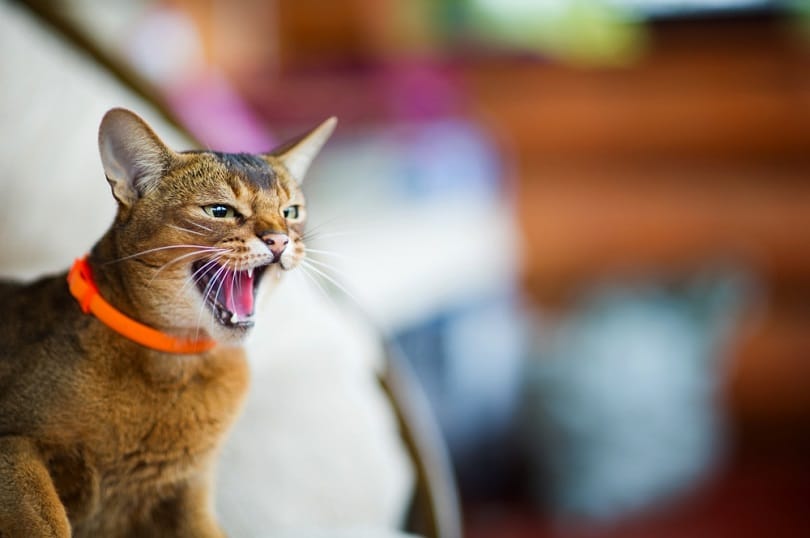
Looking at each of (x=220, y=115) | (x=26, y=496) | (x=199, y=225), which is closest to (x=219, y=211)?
(x=199, y=225)

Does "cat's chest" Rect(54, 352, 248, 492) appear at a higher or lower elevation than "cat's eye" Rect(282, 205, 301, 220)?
lower

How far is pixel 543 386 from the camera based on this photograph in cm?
171

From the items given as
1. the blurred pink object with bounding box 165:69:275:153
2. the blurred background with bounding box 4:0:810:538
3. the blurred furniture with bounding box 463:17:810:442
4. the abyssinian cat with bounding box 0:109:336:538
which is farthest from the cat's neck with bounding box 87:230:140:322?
the blurred furniture with bounding box 463:17:810:442

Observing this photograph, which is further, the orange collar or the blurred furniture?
the blurred furniture

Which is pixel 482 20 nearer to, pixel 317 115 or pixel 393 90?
pixel 393 90

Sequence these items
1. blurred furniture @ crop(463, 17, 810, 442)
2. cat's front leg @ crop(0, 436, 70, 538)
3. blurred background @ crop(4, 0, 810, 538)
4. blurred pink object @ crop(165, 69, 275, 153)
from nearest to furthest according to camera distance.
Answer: cat's front leg @ crop(0, 436, 70, 538), blurred pink object @ crop(165, 69, 275, 153), blurred background @ crop(4, 0, 810, 538), blurred furniture @ crop(463, 17, 810, 442)

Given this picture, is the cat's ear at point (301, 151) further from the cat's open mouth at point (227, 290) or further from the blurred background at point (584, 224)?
the blurred background at point (584, 224)

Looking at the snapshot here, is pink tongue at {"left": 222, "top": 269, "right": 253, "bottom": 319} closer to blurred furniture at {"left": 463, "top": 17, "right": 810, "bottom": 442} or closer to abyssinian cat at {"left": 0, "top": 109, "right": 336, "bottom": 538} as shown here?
abyssinian cat at {"left": 0, "top": 109, "right": 336, "bottom": 538}

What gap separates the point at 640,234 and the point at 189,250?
186 centimetres

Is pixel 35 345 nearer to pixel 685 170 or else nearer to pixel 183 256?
pixel 183 256

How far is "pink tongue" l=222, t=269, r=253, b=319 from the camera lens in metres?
0.31

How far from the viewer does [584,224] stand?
81.8 inches

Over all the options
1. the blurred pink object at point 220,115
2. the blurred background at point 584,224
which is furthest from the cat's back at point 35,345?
the blurred background at point 584,224

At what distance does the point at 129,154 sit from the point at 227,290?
0.20ft
